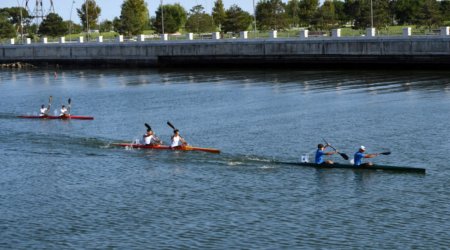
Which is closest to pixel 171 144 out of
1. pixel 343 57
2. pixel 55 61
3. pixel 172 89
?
pixel 172 89

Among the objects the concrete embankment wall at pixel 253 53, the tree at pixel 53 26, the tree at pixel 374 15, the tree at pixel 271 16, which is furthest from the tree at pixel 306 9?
the tree at pixel 53 26

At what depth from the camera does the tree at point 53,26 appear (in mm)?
174125

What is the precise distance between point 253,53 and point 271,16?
3328 cm

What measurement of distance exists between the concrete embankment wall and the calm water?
15910 mm

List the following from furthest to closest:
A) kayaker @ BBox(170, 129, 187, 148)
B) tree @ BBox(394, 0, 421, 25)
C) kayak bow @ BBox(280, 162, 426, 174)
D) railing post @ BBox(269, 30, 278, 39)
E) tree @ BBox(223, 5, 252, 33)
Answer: tree @ BBox(223, 5, 252, 33) → tree @ BBox(394, 0, 421, 25) → railing post @ BBox(269, 30, 278, 39) → kayaker @ BBox(170, 129, 187, 148) → kayak bow @ BBox(280, 162, 426, 174)

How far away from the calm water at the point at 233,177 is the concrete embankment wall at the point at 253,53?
15910 millimetres

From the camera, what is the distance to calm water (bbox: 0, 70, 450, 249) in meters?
36.5

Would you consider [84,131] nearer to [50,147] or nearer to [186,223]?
[50,147]

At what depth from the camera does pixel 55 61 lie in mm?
145125

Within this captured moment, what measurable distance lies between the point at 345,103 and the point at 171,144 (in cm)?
2535

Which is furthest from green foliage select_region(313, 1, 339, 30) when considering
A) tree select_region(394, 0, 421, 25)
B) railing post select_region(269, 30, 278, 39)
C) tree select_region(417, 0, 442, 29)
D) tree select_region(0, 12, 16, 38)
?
tree select_region(0, 12, 16, 38)

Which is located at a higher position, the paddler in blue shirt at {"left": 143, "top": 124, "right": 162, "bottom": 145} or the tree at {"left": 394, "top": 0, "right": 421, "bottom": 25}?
the tree at {"left": 394, "top": 0, "right": 421, "bottom": 25}

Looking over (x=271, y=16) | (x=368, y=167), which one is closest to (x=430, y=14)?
(x=271, y=16)

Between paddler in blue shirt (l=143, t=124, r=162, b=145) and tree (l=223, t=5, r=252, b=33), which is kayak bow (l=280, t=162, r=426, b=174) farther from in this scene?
tree (l=223, t=5, r=252, b=33)
